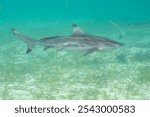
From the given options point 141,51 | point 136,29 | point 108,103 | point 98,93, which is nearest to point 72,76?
point 98,93

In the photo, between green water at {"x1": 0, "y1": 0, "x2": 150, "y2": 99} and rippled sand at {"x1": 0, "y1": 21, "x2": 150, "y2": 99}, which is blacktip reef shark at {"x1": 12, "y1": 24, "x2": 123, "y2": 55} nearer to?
green water at {"x1": 0, "y1": 0, "x2": 150, "y2": 99}

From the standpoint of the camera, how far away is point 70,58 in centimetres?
1884

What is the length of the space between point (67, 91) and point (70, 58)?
20.7ft

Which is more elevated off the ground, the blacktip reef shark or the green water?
the blacktip reef shark

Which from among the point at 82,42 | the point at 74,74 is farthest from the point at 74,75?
the point at 82,42

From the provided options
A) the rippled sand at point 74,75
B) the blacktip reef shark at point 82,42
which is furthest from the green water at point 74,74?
the blacktip reef shark at point 82,42

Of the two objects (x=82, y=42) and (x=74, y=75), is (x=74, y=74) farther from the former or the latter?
(x=82, y=42)

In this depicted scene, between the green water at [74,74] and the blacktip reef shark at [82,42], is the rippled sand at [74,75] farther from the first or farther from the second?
the blacktip reef shark at [82,42]

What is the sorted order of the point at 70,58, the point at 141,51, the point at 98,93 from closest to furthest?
the point at 98,93 → the point at 70,58 → the point at 141,51

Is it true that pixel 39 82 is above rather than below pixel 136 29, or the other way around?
below

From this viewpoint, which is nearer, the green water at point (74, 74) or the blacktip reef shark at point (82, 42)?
the blacktip reef shark at point (82, 42)

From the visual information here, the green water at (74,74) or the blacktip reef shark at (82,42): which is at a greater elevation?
the blacktip reef shark at (82,42)

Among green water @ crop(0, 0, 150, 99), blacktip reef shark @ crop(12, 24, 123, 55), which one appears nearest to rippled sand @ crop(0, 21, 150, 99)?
green water @ crop(0, 0, 150, 99)

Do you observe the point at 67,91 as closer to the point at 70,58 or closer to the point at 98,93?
the point at 98,93
